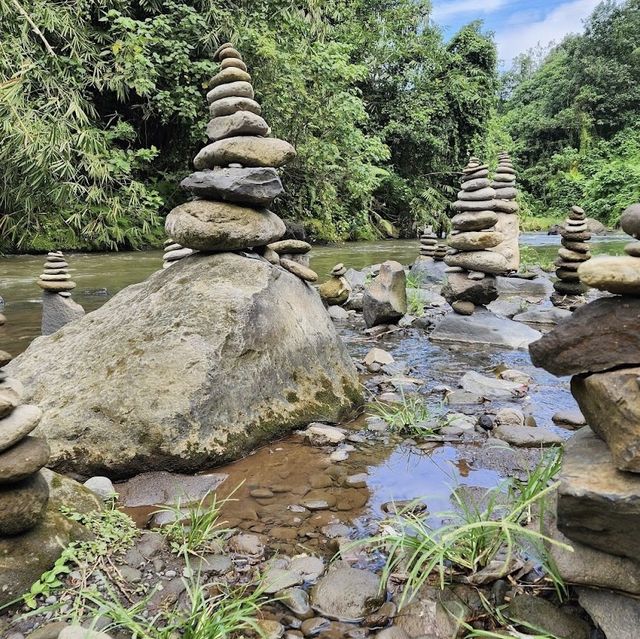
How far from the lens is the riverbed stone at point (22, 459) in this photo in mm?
2074

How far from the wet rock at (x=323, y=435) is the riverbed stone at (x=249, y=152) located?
2.07 metres

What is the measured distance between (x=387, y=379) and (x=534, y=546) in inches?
113

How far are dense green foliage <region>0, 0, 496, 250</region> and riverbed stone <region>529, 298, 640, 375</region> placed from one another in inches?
436

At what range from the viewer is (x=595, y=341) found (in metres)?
2.06

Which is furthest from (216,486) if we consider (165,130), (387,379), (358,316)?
(165,130)

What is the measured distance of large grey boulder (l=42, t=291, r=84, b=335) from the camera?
617 centimetres

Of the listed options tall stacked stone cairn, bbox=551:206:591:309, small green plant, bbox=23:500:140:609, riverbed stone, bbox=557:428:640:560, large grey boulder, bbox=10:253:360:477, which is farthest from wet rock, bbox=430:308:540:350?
small green plant, bbox=23:500:140:609

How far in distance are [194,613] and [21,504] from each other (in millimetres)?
760

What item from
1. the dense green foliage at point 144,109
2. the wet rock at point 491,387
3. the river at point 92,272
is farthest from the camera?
the dense green foliage at point 144,109

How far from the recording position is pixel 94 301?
27.6 feet

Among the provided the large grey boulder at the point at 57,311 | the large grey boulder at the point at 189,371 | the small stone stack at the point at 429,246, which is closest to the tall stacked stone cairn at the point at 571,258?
the small stone stack at the point at 429,246

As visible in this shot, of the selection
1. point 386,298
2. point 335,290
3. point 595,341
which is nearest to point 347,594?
point 595,341

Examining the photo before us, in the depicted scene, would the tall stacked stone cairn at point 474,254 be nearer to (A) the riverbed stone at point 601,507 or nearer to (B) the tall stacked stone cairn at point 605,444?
(B) the tall stacked stone cairn at point 605,444

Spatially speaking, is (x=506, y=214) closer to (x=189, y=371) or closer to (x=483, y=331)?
(x=483, y=331)
